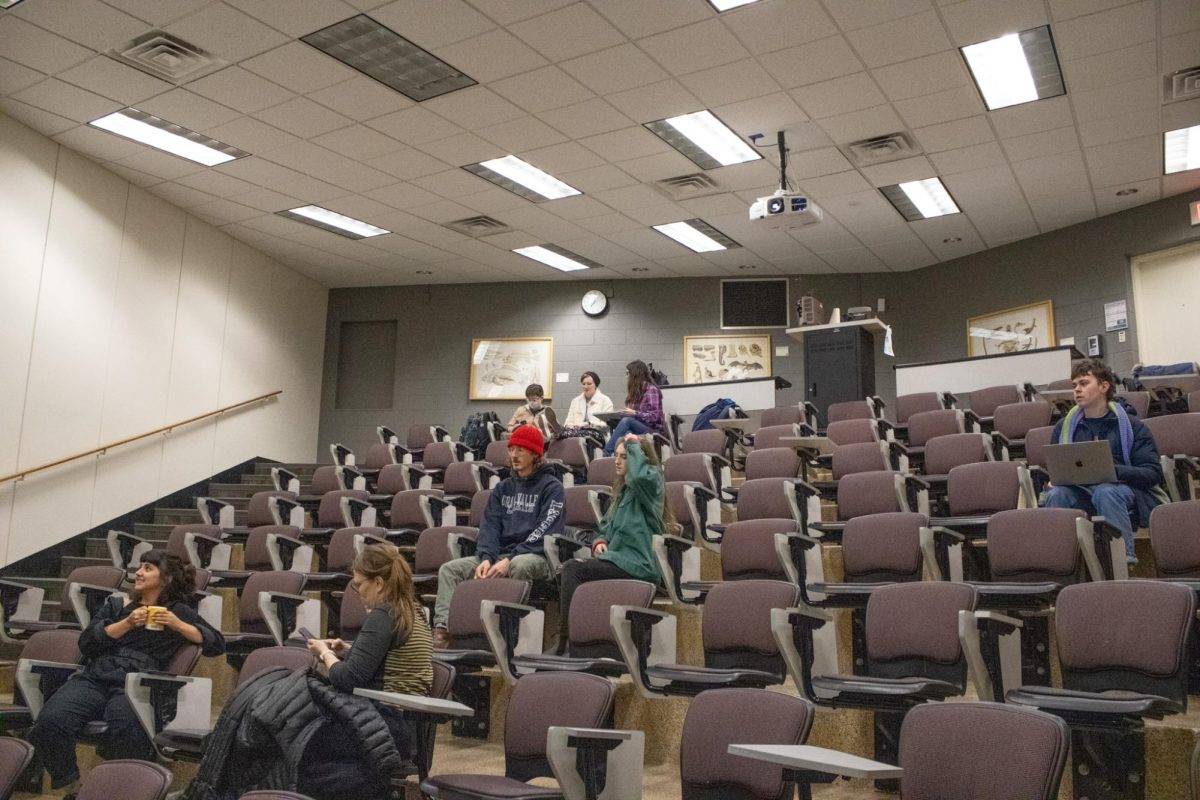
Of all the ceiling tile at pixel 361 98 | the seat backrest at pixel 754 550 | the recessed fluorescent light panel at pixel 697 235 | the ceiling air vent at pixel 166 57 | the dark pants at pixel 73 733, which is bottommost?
the dark pants at pixel 73 733

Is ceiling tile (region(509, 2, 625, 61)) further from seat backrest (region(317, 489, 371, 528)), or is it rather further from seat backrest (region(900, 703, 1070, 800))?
seat backrest (region(900, 703, 1070, 800))

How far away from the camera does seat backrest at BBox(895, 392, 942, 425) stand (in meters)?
7.23

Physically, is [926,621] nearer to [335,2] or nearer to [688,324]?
[335,2]

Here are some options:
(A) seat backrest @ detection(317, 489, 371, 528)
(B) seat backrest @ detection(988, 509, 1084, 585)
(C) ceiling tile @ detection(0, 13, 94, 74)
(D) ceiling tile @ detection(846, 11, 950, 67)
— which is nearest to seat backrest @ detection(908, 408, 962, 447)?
(D) ceiling tile @ detection(846, 11, 950, 67)

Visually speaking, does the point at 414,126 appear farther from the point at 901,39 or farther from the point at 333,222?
the point at 901,39

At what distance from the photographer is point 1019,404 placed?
19.7ft

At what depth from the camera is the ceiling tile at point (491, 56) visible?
18.2 ft

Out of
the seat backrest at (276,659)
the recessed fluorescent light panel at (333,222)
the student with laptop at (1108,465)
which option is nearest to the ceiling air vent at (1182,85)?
the student with laptop at (1108,465)

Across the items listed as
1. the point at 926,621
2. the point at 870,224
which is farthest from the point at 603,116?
the point at 926,621

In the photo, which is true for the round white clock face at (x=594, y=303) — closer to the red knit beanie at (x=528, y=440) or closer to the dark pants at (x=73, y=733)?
the red knit beanie at (x=528, y=440)

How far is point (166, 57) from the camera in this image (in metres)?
5.72

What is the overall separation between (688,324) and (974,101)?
14.9ft

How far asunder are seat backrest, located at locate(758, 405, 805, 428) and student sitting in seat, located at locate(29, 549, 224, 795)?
4657mm

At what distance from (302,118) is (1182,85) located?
5.89 meters
